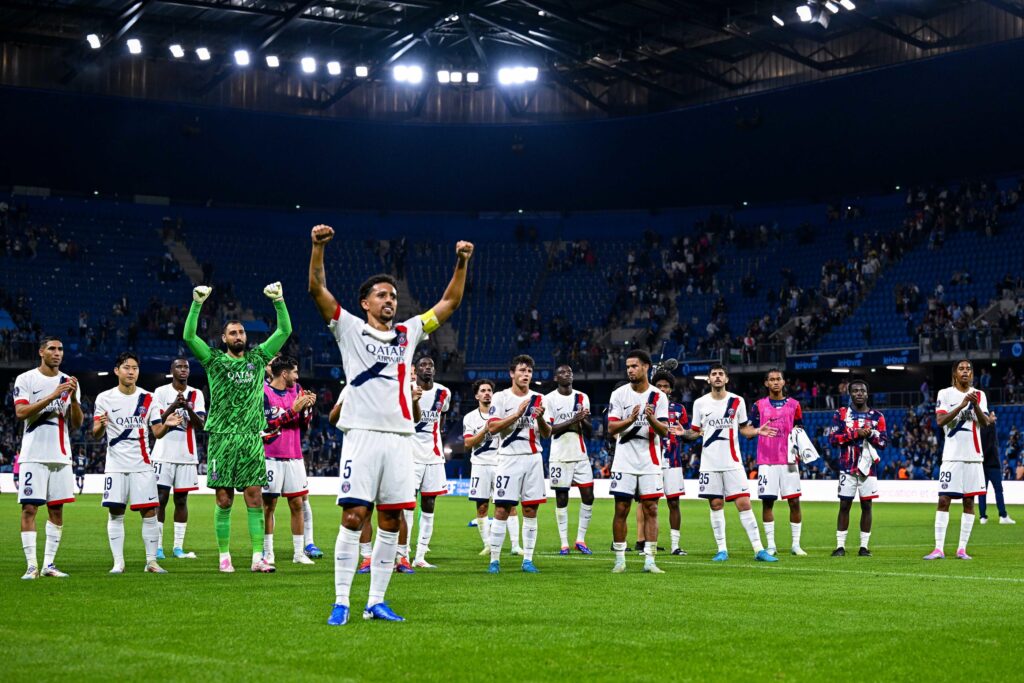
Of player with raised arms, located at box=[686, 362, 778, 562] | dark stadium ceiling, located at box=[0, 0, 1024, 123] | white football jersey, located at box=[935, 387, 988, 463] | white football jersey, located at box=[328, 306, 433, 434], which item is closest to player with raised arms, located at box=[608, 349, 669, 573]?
player with raised arms, located at box=[686, 362, 778, 562]

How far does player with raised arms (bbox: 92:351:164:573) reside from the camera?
14.4 meters

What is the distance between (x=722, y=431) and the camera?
1667 cm

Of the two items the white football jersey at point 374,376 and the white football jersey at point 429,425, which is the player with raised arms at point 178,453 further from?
the white football jersey at point 374,376

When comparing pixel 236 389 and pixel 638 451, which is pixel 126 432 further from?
pixel 638 451

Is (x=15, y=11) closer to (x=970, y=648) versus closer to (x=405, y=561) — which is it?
(x=405, y=561)

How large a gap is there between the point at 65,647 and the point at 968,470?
13.0 metres

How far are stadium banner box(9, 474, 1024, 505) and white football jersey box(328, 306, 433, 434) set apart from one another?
24778 millimetres

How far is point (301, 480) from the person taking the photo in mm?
15820

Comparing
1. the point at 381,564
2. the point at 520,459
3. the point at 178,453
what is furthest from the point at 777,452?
the point at 381,564

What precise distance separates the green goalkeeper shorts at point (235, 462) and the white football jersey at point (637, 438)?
4205 mm

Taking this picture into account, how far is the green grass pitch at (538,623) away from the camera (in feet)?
24.8

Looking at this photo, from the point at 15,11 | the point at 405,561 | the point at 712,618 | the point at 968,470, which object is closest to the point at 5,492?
the point at 15,11

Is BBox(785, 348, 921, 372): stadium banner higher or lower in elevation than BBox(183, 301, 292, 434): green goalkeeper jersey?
higher

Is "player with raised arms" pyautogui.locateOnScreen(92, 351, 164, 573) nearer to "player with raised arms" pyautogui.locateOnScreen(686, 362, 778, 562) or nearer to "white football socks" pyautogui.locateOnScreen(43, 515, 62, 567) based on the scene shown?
"white football socks" pyautogui.locateOnScreen(43, 515, 62, 567)
